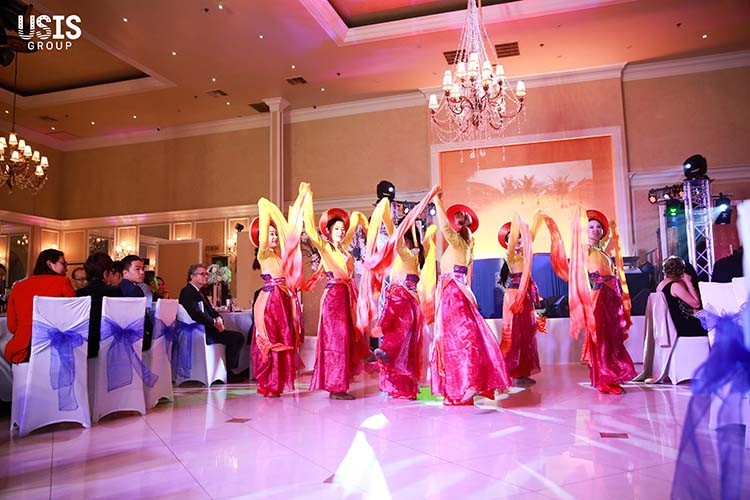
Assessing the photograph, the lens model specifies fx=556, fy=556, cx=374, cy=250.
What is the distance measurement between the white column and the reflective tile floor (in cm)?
667

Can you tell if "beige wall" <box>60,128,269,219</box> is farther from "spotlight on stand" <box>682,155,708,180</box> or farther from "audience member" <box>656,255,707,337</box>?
"audience member" <box>656,255,707,337</box>

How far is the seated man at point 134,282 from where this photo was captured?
4.43 meters

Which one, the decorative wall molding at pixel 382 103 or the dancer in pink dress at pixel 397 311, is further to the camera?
the decorative wall molding at pixel 382 103

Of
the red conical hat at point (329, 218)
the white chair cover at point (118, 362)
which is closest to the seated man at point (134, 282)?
the white chair cover at point (118, 362)

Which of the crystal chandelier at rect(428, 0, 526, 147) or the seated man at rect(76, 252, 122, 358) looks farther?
the crystal chandelier at rect(428, 0, 526, 147)

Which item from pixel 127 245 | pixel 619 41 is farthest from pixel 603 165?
pixel 127 245

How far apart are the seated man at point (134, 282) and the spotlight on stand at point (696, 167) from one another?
7.81 m

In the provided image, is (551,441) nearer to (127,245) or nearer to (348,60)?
(348,60)

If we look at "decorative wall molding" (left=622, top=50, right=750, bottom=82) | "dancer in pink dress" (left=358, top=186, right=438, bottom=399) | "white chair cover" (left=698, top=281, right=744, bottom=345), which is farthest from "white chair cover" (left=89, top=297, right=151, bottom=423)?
"decorative wall molding" (left=622, top=50, right=750, bottom=82)

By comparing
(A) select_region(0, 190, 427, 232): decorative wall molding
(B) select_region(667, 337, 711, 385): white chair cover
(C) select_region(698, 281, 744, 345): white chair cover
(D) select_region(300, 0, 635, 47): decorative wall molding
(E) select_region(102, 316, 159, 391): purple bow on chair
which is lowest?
(B) select_region(667, 337, 711, 385): white chair cover

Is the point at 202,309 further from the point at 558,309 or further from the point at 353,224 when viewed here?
the point at 558,309

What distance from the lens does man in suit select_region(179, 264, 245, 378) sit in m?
5.38

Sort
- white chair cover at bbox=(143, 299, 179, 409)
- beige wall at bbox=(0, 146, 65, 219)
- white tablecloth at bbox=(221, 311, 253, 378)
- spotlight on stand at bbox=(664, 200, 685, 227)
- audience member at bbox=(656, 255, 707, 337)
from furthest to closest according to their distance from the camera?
beige wall at bbox=(0, 146, 65, 219) → spotlight on stand at bbox=(664, 200, 685, 227) → white tablecloth at bbox=(221, 311, 253, 378) → audience member at bbox=(656, 255, 707, 337) → white chair cover at bbox=(143, 299, 179, 409)

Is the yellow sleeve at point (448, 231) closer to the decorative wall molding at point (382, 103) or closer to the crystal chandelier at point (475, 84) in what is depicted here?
the crystal chandelier at point (475, 84)
